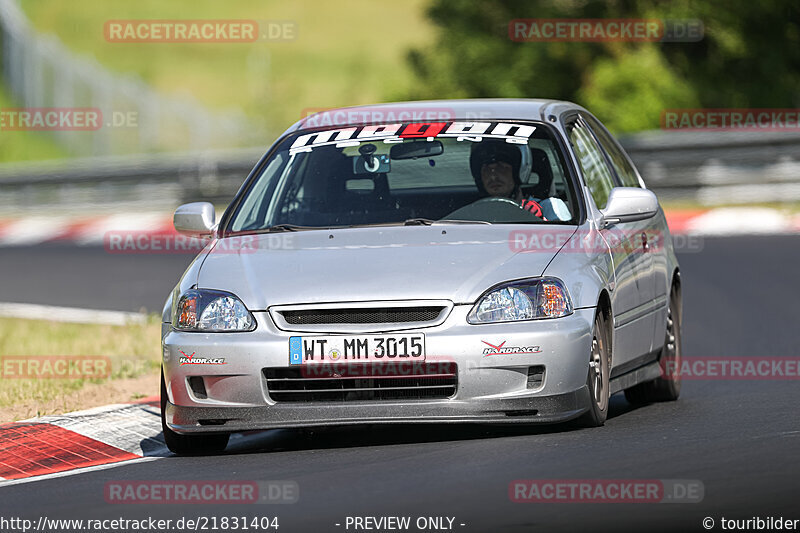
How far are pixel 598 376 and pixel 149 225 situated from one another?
20.5m

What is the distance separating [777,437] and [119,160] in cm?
3023

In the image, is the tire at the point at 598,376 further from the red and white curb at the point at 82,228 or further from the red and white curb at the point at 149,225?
the red and white curb at the point at 82,228

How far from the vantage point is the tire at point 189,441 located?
7.92m

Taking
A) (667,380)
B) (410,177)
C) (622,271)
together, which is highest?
(410,177)

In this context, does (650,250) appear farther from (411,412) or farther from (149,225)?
(149,225)

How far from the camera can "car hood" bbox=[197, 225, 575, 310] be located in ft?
24.3

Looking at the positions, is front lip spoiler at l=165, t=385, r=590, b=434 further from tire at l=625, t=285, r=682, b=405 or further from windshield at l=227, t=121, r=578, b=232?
tire at l=625, t=285, r=682, b=405

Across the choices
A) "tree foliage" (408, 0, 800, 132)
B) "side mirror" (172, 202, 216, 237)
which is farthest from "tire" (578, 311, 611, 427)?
"tree foliage" (408, 0, 800, 132)

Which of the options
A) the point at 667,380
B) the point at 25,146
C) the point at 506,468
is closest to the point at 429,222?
the point at 506,468

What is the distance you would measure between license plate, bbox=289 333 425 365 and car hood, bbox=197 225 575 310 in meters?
0.18

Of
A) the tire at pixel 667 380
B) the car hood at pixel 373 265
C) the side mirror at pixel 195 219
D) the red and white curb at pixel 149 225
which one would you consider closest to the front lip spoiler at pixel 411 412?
the car hood at pixel 373 265

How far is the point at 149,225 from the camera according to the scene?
27625 millimetres

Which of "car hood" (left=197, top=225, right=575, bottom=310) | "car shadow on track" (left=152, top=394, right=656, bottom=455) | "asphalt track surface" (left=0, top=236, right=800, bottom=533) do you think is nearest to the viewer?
"asphalt track surface" (left=0, top=236, right=800, bottom=533)

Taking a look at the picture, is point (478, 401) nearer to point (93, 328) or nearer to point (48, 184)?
point (93, 328)
